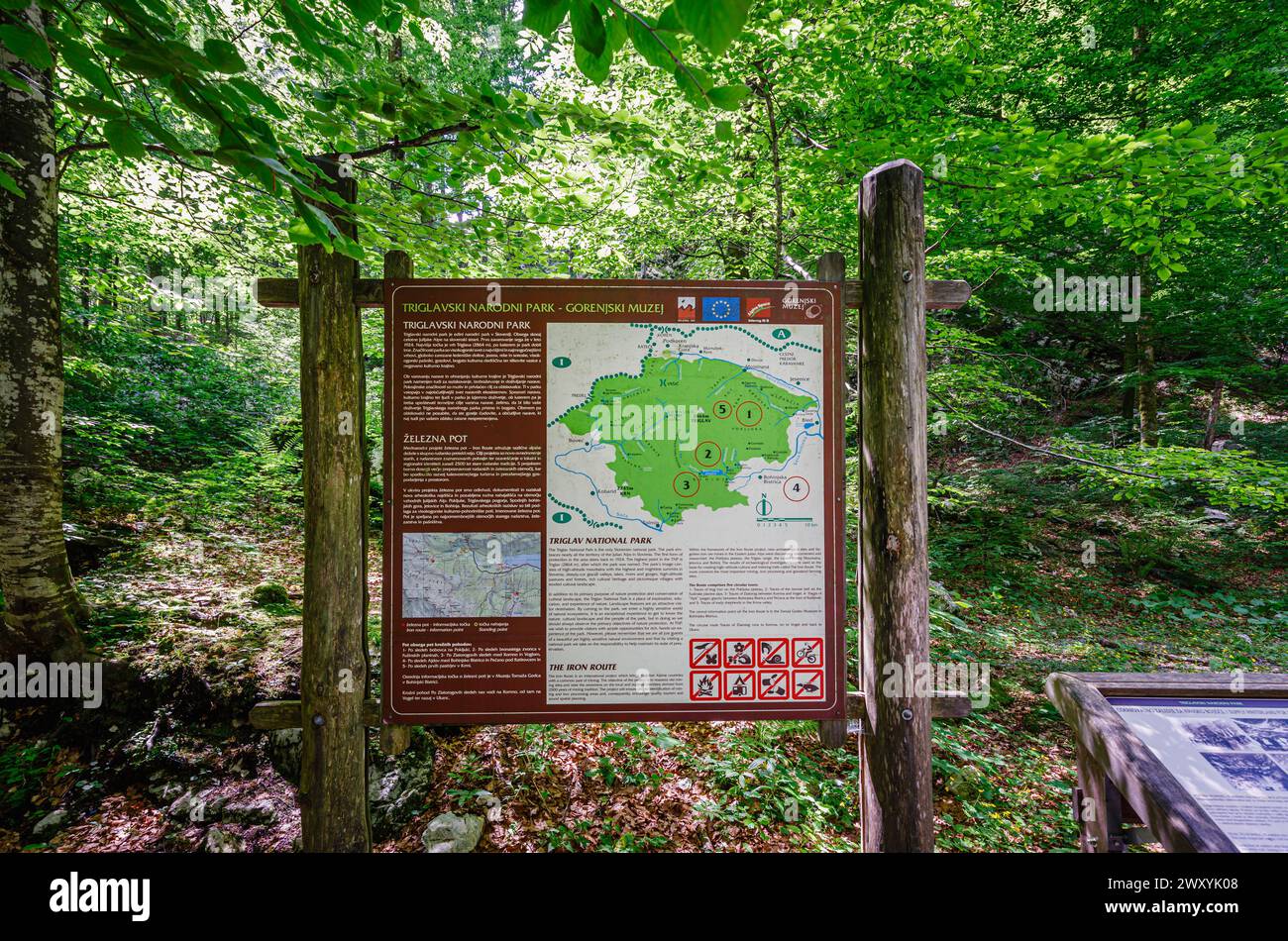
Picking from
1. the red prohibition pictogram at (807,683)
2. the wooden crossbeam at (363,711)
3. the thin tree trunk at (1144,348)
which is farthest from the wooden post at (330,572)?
the thin tree trunk at (1144,348)

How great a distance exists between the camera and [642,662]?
2.25 meters

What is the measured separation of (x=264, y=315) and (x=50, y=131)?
440 inches

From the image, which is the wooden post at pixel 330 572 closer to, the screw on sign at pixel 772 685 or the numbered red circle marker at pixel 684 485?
the numbered red circle marker at pixel 684 485

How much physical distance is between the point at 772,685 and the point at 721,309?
172 cm

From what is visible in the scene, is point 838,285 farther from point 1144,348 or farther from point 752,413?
point 1144,348

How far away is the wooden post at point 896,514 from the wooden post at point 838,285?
0.11 metres

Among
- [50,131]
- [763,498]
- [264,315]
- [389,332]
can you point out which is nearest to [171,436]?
[264,315]

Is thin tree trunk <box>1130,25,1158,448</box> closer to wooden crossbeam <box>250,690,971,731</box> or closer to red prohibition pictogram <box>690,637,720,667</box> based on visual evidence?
wooden crossbeam <box>250,690,971,731</box>

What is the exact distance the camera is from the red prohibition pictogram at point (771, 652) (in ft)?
7.43

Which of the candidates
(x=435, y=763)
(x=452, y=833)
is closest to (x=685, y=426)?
(x=452, y=833)

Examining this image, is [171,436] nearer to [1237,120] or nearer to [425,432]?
[425,432]

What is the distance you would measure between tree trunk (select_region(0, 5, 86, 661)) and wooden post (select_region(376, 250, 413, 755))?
3.44 meters

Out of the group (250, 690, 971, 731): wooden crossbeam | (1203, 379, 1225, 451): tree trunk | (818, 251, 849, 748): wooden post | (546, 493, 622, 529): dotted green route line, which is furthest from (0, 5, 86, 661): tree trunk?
(1203, 379, 1225, 451): tree trunk

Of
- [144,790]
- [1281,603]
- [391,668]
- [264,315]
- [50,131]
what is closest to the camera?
[391,668]
